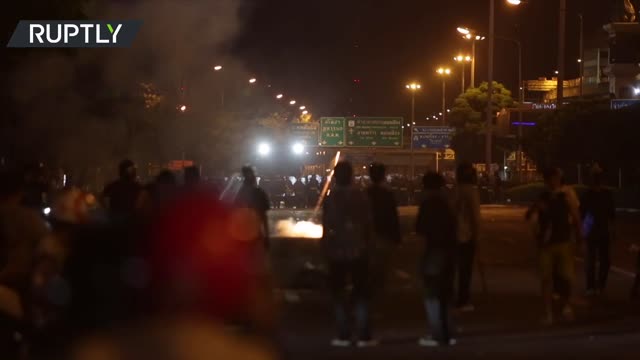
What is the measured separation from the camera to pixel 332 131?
222 feet

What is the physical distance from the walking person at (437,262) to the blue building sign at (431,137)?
57.4m

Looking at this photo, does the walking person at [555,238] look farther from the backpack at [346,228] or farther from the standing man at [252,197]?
the standing man at [252,197]

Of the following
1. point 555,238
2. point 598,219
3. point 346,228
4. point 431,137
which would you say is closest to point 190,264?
point 346,228

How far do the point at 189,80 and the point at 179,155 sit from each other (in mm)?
3976

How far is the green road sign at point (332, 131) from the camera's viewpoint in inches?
2660

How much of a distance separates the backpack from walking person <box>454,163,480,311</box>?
9.99 ft

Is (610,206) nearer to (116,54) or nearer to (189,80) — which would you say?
(116,54)

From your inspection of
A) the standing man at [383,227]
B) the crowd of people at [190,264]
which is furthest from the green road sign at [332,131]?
the standing man at [383,227]

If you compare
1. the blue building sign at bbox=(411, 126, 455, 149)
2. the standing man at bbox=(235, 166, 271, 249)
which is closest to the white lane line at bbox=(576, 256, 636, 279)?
the standing man at bbox=(235, 166, 271, 249)

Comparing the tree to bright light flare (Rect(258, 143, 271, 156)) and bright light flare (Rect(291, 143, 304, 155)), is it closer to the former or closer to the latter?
bright light flare (Rect(291, 143, 304, 155))

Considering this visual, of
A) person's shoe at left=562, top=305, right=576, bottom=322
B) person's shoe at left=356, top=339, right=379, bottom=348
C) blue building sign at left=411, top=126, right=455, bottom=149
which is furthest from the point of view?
blue building sign at left=411, top=126, right=455, bottom=149

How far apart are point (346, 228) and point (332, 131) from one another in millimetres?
55658

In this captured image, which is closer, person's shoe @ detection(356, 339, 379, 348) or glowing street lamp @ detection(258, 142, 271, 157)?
person's shoe @ detection(356, 339, 379, 348)

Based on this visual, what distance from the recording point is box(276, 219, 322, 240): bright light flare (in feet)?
57.9
